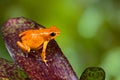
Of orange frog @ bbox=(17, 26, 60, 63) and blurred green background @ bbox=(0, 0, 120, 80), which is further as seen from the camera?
blurred green background @ bbox=(0, 0, 120, 80)

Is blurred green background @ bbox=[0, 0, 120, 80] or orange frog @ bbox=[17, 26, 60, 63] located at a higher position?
orange frog @ bbox=[17, 26, 60, 63]

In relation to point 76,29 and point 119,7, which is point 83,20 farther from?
point 119,7

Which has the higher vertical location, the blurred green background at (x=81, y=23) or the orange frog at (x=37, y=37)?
the orange frog at (x=37, y=37)

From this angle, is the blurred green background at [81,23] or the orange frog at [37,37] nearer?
the orange frog at [37,37]

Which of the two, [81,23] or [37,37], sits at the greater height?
[37,37]

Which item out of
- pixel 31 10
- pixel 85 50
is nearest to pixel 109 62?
pixel 85 50
